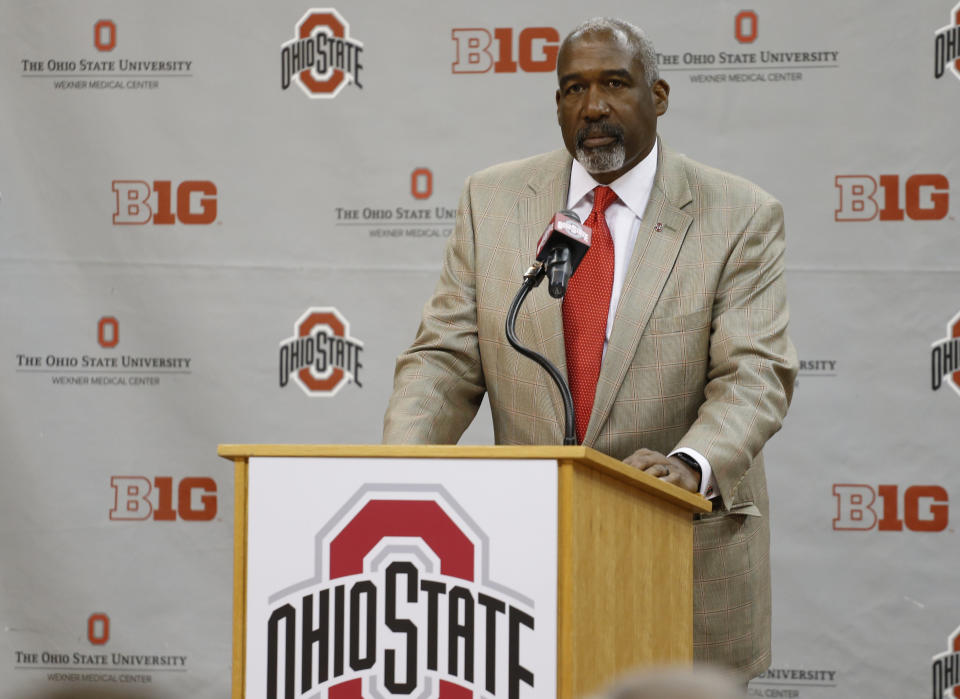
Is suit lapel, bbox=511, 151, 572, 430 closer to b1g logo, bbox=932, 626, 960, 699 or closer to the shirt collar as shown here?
the shirt collar

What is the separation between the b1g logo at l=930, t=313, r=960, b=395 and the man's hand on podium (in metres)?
1.82

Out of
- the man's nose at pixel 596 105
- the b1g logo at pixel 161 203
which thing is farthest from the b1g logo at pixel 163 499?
the man's nose at pixel 596 105

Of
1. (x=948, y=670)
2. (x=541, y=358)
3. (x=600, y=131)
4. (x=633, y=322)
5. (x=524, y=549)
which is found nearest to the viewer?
(x=524, y=549)

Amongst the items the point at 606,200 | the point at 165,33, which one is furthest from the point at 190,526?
the point at 606,200

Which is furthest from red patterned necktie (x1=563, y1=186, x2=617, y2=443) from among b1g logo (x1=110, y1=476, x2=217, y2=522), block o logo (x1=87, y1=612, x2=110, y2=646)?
block o logo (x1=87, y1=612, x2=110, y2=646)

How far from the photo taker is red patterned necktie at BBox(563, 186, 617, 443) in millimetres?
2416

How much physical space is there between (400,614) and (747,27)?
2.67m

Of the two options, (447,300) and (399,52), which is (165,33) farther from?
(447,300)

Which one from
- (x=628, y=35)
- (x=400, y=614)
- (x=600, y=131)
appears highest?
(x=628, y=35)

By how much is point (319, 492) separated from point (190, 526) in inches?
90.7

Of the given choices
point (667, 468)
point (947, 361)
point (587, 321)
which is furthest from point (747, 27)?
point (667, 468)

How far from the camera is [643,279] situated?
2416 mm

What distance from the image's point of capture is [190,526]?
12.9ft

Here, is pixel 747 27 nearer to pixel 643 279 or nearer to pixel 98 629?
pixel 643 279
